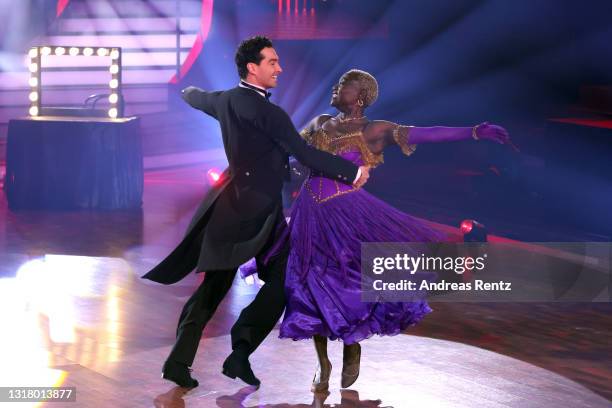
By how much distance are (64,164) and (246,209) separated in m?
5.27

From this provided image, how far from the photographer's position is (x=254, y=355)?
5301 millimetres

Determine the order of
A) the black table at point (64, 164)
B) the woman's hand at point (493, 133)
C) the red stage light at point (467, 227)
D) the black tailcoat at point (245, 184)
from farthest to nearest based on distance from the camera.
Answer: the black table at point (64, 164) < the red stage light at point (467, 227) < the woman's hand at point (493, 133) < the black tailcoat at point (245, 184)

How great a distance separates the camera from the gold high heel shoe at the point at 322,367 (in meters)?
4.76

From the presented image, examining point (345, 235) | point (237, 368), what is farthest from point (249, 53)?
point (237, 368)

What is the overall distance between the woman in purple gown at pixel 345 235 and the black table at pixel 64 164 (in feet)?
16.0

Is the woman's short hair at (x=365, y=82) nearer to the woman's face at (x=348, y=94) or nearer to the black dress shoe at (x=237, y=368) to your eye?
the woman's face at (x=348, y=94)

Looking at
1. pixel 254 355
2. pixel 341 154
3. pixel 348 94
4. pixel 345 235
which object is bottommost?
pixel 254 355

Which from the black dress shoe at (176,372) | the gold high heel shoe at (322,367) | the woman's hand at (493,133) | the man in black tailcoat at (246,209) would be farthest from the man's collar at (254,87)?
the black dress shoe at (176,372)

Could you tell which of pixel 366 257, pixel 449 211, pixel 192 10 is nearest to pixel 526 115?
pixel 449 211

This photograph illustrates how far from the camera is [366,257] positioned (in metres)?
4.76

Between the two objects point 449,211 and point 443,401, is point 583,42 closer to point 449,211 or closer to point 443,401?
point 449,211

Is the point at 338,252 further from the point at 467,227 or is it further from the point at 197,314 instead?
the point at 467,227

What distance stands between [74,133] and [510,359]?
5.30 meters

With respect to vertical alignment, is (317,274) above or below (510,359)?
above
